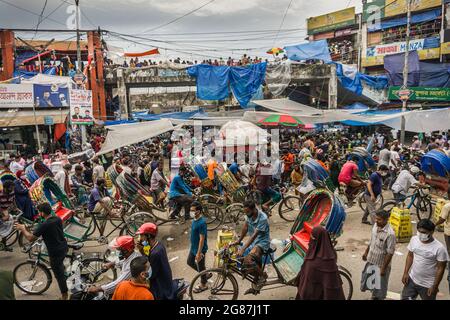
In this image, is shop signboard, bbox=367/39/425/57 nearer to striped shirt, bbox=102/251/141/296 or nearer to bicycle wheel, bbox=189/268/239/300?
bicycle wheel, bbox=189/268/239/300

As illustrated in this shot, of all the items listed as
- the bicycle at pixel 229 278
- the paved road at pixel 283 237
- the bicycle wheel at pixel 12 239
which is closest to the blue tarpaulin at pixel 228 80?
the paved road at pixel 283 237

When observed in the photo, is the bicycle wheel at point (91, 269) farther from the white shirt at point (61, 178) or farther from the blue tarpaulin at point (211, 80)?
the blue tarpaulin at point (211, 80)

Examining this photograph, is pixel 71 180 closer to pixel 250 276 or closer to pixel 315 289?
pixel 250 276

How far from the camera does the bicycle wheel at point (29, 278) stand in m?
5.91

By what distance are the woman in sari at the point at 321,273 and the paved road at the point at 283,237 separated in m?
1.70

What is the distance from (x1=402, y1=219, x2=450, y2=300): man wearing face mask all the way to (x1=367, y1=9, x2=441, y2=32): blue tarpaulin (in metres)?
29.9

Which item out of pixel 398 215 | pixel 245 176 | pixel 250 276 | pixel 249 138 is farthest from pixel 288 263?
pixel 249 138

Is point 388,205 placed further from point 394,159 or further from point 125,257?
point 125,257

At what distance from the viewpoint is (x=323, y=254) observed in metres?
4.03

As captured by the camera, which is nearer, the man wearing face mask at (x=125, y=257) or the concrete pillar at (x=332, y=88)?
the man wearing face mask at (x=125, y=257)

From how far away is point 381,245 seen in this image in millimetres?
4840

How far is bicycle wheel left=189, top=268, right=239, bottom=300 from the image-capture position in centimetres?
514

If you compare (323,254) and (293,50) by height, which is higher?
(293,50)
